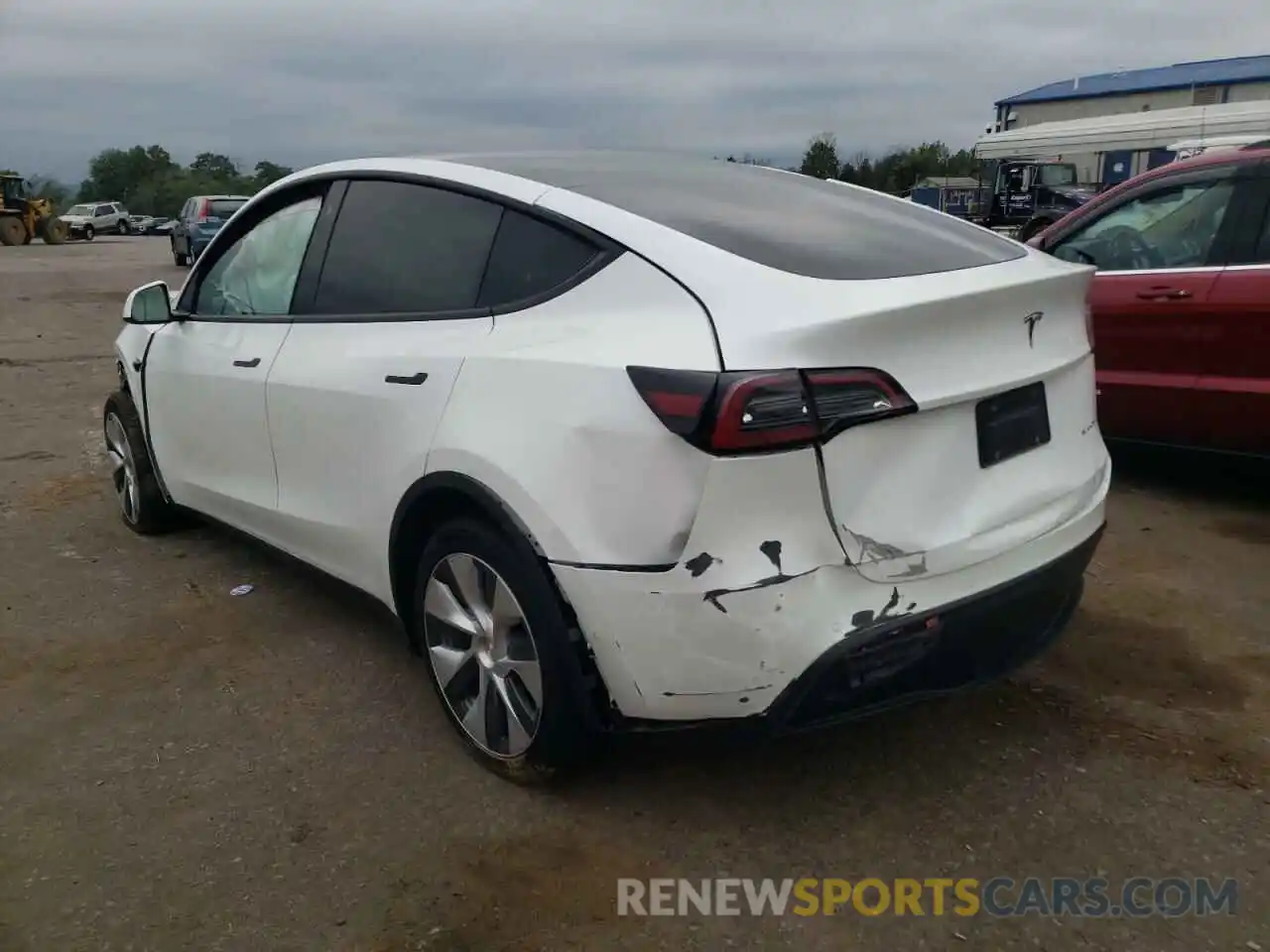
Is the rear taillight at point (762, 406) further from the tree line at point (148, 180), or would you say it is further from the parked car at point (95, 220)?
the tree line at point (148, 180)

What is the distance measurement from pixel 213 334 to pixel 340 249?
2.88 ft

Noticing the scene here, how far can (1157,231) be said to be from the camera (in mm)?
5250

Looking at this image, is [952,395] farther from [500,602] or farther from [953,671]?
[500,602]

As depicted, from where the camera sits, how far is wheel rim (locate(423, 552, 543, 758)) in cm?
A: 267

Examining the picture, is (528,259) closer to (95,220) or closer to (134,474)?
(134,474)

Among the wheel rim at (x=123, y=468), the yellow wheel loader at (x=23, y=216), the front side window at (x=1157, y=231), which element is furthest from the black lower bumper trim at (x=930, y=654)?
the yellow wheel loader at (x=23, y=216)

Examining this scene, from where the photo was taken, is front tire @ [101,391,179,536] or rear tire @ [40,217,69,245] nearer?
front tire @ [101,391,179,536]

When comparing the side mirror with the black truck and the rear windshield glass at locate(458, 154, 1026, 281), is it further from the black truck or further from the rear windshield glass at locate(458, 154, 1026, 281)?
the black truck

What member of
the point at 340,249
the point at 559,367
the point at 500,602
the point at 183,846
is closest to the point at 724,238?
the point at 559,367

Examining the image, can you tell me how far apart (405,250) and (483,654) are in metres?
1.24

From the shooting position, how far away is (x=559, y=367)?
2.48 metres

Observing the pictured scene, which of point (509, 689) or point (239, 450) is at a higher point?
point (239, 450)

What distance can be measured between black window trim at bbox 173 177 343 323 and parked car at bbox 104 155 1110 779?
21 centimetres

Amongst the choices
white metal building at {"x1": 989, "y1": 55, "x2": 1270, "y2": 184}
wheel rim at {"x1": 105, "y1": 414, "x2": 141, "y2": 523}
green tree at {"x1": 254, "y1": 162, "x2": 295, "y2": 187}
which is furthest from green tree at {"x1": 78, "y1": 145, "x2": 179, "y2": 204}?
wheel rim at {"x1": 105, "y1": 414, "x2": 141, "y2": 523}
